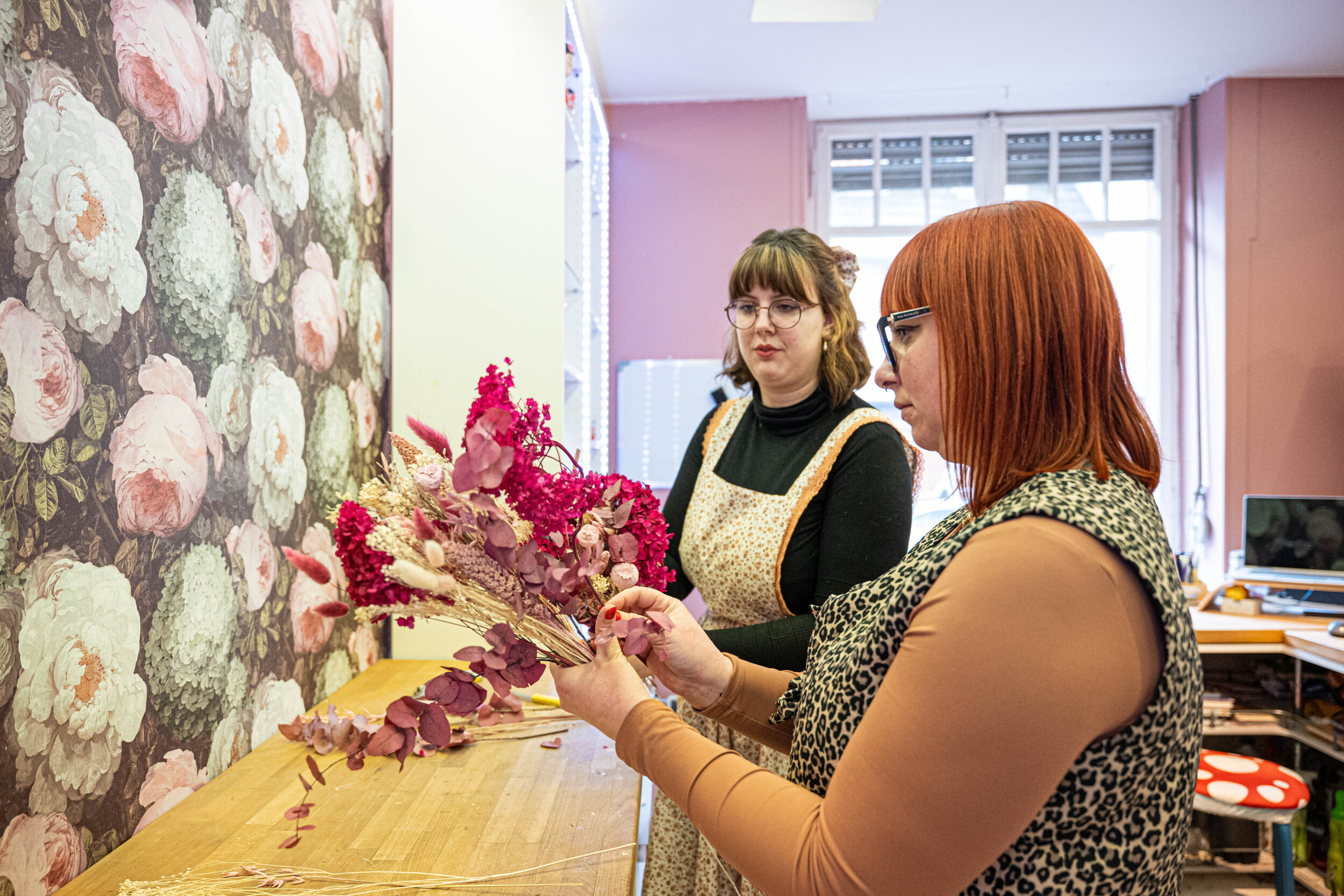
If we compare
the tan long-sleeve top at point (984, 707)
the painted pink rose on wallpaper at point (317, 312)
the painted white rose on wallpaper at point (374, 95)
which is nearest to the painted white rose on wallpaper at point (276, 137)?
the painted pink rose on wallpaper at point (317, 312)

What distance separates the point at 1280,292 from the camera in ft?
13.1

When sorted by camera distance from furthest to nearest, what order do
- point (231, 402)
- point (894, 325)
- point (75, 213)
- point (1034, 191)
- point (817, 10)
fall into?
1. point (1034, 191)
2. point (817, 10)
3. point (231, 402)
4. point (75, 213)
5. point (894, 325)

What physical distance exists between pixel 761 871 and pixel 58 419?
0.87 m

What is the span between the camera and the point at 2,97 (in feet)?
2.67

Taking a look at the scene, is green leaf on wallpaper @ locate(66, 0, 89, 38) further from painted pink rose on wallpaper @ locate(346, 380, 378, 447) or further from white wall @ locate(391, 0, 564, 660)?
white wall @ locate(391, 0, 564, 660)

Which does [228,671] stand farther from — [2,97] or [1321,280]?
[1321,280]

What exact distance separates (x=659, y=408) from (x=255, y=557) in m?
2.96

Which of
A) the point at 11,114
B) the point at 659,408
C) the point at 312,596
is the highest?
the point at 11,114

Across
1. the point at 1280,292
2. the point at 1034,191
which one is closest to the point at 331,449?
the point at 1034,191

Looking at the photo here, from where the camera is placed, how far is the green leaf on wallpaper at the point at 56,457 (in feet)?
2.90

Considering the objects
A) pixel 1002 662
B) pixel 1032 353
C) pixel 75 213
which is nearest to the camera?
pixel 1002 662

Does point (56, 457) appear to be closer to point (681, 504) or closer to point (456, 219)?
point (681, 504)

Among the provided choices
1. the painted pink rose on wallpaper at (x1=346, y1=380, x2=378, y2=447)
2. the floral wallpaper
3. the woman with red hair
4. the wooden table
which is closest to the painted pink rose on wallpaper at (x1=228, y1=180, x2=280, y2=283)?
the floral wallpaper

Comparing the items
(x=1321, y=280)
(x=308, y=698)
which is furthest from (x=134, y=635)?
(x=1321, y=280)
